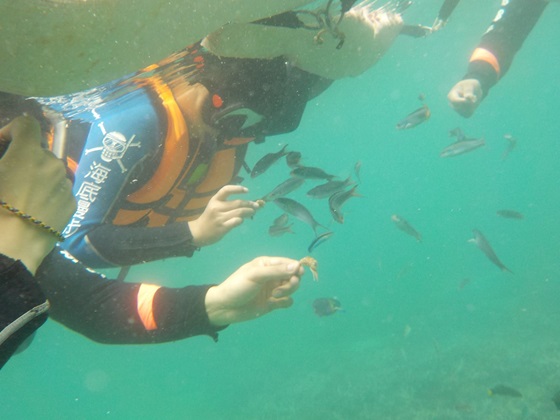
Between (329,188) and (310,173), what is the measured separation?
562 mm

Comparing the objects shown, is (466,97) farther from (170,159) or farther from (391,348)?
(391,348)

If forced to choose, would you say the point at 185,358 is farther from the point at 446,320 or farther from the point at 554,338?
the point at 554,338

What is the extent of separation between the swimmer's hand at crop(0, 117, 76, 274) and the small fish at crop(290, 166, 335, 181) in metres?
3.59

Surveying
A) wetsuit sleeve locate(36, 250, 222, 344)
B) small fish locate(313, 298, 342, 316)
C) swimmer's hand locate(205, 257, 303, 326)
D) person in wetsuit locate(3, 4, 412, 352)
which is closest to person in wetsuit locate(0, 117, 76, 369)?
person in wetsuit locate(3, 4, 412, 352)

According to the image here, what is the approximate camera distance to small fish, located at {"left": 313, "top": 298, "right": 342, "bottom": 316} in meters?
7.73

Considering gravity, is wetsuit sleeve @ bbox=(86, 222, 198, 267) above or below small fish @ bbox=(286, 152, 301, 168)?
above

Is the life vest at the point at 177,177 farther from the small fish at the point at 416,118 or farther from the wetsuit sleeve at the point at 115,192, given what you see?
the small fish at the point at 416,118

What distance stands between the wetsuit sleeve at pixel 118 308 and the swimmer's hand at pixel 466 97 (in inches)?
137

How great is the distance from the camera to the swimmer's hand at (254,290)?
7.86 feet

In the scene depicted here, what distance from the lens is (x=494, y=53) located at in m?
4.96

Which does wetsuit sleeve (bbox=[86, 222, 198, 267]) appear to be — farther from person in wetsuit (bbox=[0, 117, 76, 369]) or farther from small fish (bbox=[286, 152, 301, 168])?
person in wetsuit (bbox=[0, 117, 76, 369])

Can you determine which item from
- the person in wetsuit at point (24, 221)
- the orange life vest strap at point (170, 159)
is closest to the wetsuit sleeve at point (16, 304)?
the person in wetsuit at point (24, 221)

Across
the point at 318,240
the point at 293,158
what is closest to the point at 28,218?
the point at 318,240

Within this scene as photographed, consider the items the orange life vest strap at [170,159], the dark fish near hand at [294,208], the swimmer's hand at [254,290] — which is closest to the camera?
the swimmer's hand at [254,290]
